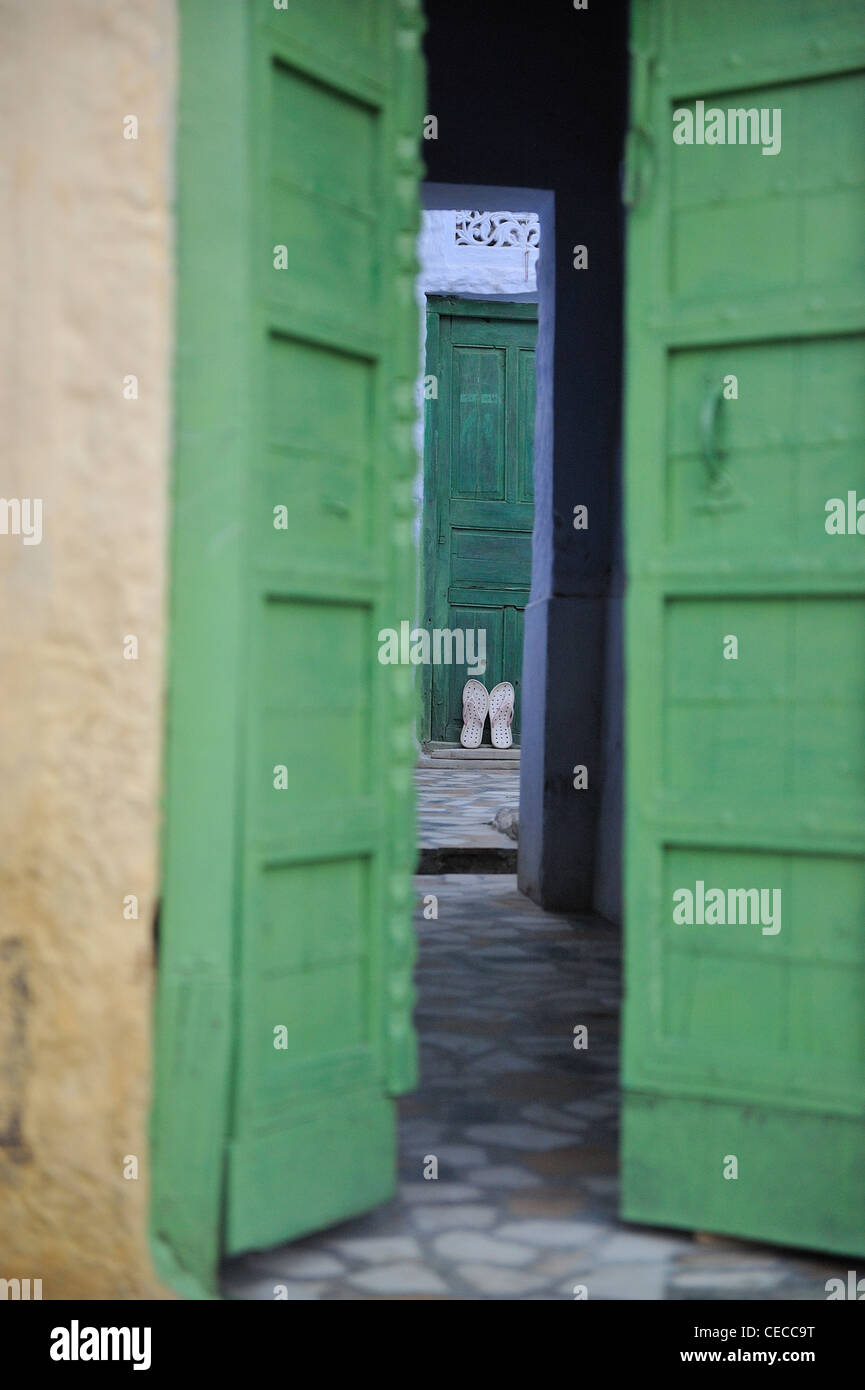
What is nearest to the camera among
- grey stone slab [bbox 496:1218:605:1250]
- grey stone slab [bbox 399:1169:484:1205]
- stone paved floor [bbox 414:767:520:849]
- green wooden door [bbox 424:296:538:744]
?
grey stone slab [bbox 496:1218:605:1250]

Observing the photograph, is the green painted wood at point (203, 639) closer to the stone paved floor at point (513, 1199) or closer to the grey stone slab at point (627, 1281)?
the stone paved floor at point (513, 1199)

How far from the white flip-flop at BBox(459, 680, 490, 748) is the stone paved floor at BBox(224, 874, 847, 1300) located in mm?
9075

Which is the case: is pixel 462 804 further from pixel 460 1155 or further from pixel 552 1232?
pixel 552 1232

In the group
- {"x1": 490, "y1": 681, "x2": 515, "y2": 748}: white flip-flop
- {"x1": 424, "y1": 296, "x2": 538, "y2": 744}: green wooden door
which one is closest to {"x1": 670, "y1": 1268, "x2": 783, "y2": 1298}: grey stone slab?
{"x1": 424, "y1": 296, "x2": 538, "y2": 744}: green wooden door

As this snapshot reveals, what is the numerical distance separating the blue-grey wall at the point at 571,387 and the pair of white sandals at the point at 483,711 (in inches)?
285

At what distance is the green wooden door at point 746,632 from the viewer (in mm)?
2881

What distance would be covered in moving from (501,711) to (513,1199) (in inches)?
446

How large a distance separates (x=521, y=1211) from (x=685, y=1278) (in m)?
0.45

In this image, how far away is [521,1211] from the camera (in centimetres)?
315

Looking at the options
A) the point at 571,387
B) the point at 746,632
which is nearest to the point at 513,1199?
the point at 746,632

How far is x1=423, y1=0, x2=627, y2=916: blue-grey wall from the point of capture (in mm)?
6945

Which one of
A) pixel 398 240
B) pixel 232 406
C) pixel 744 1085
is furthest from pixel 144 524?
pixel 744 1085

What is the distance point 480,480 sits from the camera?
47.1 feet

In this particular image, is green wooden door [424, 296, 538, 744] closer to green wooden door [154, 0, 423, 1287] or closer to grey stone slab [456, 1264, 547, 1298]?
green wooden door [154, 0, 423, 1287]
